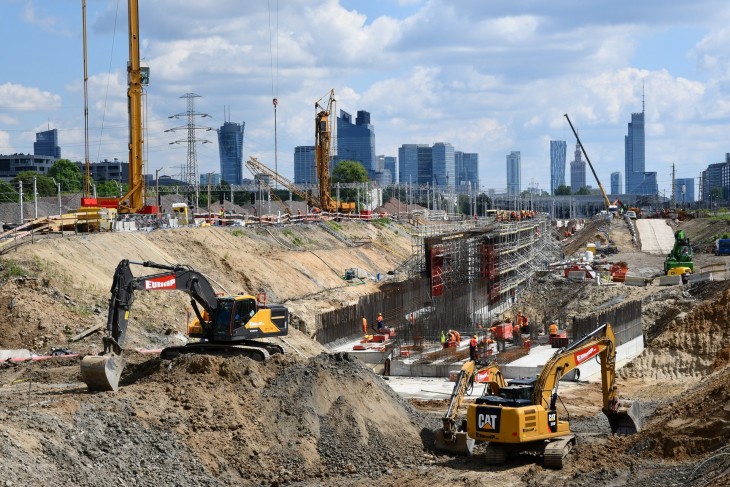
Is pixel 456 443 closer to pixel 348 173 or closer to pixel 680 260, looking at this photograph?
pixel 680 260

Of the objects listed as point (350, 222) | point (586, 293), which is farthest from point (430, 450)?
point (350, 222)

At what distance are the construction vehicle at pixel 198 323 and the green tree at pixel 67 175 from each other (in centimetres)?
9472

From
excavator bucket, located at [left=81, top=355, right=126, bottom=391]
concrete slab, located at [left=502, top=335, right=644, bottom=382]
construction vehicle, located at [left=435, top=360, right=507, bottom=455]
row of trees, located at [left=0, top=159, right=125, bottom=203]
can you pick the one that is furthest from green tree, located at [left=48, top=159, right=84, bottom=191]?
construction vehicle, located at [left=435, top=360, right=507, bottom=455]

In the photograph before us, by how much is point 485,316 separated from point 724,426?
32.3 meters

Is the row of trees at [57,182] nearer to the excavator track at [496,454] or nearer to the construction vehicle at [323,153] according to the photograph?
the construction vehicle at [323,153]

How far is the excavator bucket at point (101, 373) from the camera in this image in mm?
22156

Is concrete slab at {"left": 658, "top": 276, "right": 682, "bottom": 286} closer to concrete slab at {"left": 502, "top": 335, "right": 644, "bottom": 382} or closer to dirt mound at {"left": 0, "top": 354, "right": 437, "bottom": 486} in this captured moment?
concrete slab at {"left": 502, "top": 335, "right": 644, "bottom": 382}

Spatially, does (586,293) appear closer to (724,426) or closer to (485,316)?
(485,316)

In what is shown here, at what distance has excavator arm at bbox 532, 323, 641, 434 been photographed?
2098 centimetres

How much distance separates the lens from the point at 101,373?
22.1m

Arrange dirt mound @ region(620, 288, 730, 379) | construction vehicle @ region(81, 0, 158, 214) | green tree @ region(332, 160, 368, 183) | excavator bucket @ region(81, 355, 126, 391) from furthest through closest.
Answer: green tree @ region(332, 160, 368, 183)
construction vehicle @ region(81, 0, 158, 214)
dirt mound @ region(620, 288, 730, 379)
excavator bucket @ region(81, 355, 126, 391)

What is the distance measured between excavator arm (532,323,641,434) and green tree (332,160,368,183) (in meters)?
143

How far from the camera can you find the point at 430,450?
22.8 m

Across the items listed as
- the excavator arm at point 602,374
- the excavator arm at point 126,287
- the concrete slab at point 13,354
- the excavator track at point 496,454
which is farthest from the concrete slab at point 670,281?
the excavator arm at point 126,287
